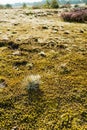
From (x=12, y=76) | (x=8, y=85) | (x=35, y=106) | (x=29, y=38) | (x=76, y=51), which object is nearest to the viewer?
(x=35, y=106)

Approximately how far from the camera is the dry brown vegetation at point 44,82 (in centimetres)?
660

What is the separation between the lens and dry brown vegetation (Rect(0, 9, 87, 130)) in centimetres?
660

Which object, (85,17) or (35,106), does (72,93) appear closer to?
(35,106)

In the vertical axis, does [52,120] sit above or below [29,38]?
below

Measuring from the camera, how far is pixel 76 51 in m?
11.2

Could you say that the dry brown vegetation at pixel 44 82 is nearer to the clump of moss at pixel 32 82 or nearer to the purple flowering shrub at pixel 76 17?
the clump of moss at pixel 32 82

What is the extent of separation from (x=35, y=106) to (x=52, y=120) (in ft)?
2.42

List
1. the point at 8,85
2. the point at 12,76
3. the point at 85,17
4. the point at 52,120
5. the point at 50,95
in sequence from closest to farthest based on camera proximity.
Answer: the point at 52,120 < the point at 50,95 < the point at 8,85 < the point at 12,76 < the point at 85,17

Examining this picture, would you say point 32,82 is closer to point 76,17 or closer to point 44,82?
point 44,82

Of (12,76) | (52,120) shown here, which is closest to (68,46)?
(12,76)

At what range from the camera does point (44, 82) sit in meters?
8.38

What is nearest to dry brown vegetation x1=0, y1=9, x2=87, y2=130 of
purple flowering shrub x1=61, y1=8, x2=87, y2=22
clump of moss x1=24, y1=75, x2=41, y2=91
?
clump of moss x1=24, y1=75, x2=41, y2=91

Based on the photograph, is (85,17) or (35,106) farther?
(85,17)

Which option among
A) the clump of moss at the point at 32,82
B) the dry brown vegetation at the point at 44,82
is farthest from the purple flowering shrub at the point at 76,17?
the clump of moss at the point at 32,82
